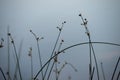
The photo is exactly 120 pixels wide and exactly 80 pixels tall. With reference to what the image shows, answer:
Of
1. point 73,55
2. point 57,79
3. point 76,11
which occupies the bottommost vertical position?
point 57,79

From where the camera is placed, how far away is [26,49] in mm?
1225

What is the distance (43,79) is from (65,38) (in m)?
0.30

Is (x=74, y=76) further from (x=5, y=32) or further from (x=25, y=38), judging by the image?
(x=5, y=32)

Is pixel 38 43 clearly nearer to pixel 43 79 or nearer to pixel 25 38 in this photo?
pixel 25 38

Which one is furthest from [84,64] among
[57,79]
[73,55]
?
[57,79]

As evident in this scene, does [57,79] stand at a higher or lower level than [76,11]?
lower

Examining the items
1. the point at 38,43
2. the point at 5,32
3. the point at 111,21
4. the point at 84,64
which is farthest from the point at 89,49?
the point at 5,32

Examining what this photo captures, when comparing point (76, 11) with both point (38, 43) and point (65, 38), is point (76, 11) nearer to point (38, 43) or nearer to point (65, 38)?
point (65, 38)

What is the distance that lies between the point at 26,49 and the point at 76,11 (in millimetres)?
423

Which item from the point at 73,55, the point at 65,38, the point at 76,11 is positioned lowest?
the point at 73,55

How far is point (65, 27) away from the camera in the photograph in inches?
47.2

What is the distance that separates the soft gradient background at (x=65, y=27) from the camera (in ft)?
3.81

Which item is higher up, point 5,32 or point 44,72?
point 5,32

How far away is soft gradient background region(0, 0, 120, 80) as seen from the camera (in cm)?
116
